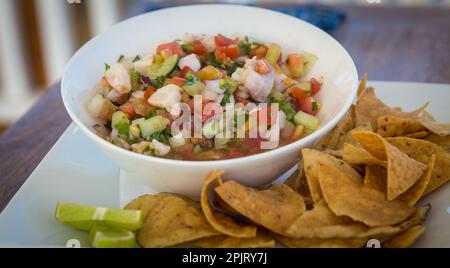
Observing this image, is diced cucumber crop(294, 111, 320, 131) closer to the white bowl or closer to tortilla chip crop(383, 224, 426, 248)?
the white bowl

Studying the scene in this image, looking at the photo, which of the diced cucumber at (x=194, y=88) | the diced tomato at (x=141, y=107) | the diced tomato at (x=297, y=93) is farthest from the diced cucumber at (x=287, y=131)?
the diced tomato at (x=141, y=107)

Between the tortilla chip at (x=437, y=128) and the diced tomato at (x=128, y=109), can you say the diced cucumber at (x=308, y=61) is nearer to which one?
the tortilla chip at (x=437, y=128)

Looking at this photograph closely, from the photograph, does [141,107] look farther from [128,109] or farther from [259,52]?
[259,52]

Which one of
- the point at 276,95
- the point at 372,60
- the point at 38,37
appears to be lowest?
the point at 38,37

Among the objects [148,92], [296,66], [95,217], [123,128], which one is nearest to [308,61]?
[296,66]

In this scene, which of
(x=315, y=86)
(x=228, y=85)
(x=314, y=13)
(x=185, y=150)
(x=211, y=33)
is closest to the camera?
(x=185, y=150)

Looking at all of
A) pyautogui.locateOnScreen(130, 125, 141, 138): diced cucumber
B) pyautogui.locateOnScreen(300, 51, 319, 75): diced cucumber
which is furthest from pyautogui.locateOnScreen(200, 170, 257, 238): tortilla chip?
pyautogui.locateOnScreen(300, 51, 319, 75): diced cucumber

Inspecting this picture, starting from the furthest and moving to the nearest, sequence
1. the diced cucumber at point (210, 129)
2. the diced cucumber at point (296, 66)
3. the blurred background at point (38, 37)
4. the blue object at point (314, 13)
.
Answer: the blurred background at point (38, 37) → the blue object at point (314, 13) → the diced cucumber at point (296, 66) → the diced cucumber at point (210, 129)

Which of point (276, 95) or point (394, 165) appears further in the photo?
point (276, 95)
